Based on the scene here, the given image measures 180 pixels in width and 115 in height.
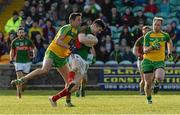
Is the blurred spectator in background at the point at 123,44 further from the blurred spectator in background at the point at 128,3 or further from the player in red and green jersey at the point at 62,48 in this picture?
the player in red and green jersey at the point at 62,48

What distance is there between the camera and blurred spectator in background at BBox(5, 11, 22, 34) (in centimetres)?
3509

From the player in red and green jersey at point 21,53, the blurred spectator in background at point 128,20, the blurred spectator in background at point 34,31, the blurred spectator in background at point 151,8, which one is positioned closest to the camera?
the player in red and green jersey at point 21,53

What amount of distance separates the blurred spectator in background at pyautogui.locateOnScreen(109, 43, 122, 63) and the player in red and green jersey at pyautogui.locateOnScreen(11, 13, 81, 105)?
12701mm

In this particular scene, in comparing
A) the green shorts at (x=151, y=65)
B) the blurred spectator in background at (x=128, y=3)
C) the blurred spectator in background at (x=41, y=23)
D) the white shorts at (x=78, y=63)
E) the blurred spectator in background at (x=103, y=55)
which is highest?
the blurred spectator in background at (x=128, y=3)

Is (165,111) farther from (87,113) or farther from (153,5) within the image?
(153,5)

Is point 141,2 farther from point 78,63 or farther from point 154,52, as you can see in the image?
point 78,63

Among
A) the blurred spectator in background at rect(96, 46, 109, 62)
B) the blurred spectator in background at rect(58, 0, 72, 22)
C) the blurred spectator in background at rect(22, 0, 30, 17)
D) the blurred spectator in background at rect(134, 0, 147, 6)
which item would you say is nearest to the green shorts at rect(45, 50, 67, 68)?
the blurred spectator in background at rect(96, 46, 109, 62)

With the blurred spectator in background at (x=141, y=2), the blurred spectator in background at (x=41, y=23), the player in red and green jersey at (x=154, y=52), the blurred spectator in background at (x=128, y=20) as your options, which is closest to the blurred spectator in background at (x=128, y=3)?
the blurred spectator in background at (x=141, y=2)

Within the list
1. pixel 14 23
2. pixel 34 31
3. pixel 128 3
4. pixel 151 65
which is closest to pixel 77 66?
pixel 151 65

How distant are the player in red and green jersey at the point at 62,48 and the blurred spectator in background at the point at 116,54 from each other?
41.7ft

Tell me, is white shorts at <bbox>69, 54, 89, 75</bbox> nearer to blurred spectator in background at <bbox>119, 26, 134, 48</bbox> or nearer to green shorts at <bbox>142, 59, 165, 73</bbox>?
green shorts at <bbox>142, 59, 165, 73</bbox>

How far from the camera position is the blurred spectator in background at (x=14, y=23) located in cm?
3509

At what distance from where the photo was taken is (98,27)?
63.3ft

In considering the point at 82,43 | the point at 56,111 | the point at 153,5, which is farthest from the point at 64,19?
the point at 56,111
